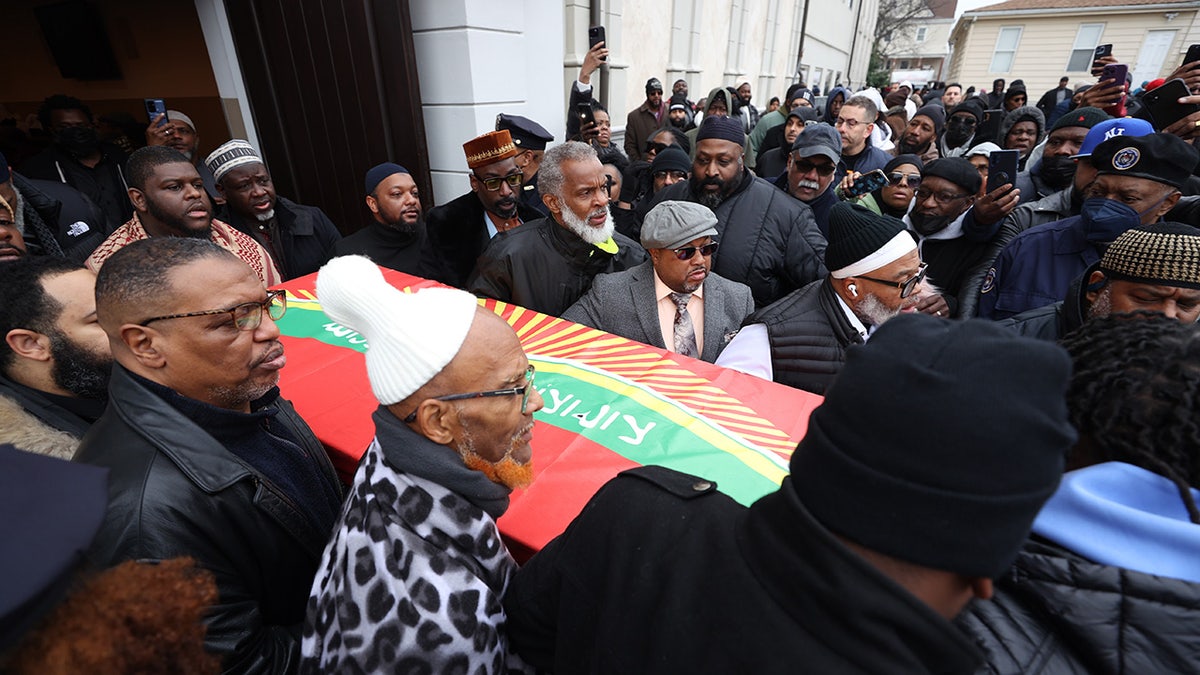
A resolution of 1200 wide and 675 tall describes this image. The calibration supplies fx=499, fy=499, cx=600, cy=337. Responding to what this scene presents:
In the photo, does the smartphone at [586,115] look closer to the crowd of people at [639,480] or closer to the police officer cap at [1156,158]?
the crowd of people at [639,480]

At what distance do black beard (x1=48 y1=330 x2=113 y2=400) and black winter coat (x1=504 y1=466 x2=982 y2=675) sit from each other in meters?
1.77

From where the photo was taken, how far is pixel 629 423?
198 centimetres

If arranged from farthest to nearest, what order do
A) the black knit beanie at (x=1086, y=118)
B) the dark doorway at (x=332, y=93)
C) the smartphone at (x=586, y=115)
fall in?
the smartphone at (x=586, y=115), the dark doorway at (x=332, y=93), the black knit beanie at (x=1086, y=118)

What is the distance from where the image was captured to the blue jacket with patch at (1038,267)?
2.70 meters

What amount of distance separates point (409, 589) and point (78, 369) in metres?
1.64

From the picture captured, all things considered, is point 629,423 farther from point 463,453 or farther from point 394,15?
point 394,15

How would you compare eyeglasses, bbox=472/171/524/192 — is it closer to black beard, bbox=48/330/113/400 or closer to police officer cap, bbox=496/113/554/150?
police officer cap, bbox=496/113/554/150

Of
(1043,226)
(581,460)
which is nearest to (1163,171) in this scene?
(1043,226)

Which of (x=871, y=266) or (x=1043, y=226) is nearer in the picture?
(x=871, y=266)

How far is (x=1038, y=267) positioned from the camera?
2.79m

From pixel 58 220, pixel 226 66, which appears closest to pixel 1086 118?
pixel 58 220

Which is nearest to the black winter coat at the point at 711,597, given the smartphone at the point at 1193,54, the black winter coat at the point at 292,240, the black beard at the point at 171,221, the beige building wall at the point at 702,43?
the black beard at the point at 171,221

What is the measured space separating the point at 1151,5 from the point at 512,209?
36856 millimetres

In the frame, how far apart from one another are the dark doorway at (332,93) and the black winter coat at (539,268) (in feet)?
8.57
